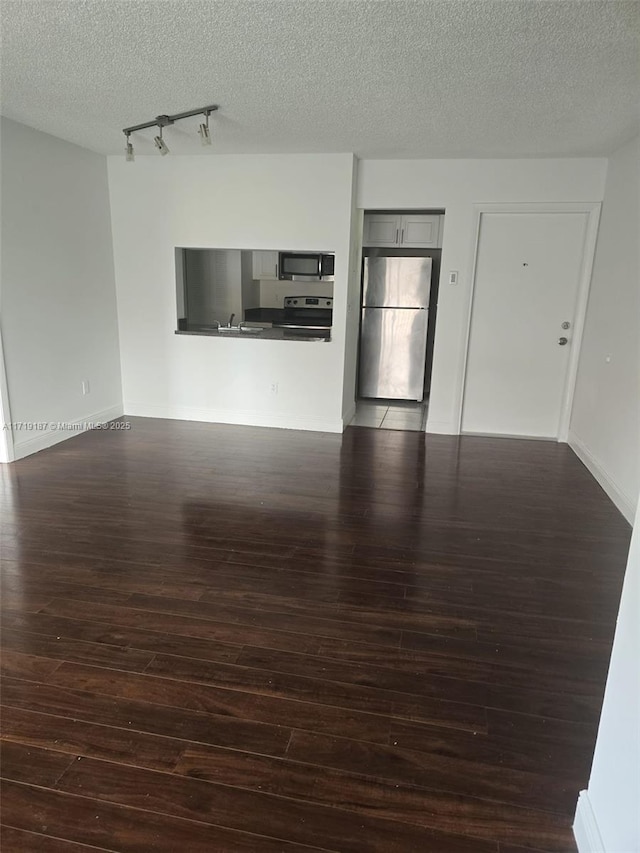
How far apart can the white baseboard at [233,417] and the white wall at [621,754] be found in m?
3.95

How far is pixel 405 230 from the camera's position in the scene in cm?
565

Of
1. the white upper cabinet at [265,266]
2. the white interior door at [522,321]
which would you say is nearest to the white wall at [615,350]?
the white interior door at [522,321]

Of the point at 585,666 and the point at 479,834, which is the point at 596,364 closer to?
the point at 585,666

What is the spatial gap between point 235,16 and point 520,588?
9.38 feet

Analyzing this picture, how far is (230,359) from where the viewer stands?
5.28 metres

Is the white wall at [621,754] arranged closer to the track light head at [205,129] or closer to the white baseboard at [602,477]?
the white baseboard at [602,477]

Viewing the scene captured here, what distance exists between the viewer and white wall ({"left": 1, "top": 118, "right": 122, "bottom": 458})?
3.97m

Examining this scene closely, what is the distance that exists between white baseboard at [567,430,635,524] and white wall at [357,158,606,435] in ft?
3.91

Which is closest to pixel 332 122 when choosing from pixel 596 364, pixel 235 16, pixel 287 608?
pixel 235 16

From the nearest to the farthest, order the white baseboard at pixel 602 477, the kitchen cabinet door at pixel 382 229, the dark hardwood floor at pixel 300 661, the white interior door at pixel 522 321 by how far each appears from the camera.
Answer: the dark hardwood floor at pixel 300 661
the white baseboard at pixel 602 477
the white interior door at pixel 522 321
the kitchen cabinet door at pixel 382 229

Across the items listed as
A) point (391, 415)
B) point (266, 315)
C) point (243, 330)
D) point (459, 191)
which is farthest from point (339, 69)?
point (266, 315)

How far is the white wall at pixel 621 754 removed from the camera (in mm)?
1148

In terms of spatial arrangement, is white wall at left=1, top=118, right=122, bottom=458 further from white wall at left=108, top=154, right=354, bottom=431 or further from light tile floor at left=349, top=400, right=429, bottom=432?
light tile floor at left=349, top=400, right=429, bottom=432

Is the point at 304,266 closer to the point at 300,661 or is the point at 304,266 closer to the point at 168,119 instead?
the point at 168,119
